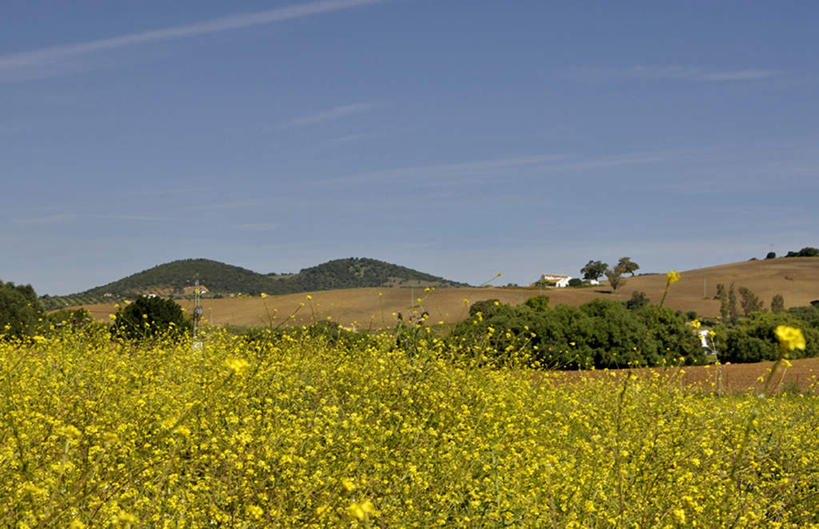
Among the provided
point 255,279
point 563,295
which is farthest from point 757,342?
point 255,279

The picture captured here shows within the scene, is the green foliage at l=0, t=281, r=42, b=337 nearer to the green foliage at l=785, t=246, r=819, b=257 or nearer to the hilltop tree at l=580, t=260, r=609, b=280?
the hilltop tree at l=580, t=260, r=609, b=280

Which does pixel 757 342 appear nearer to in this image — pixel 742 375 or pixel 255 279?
pixel 742 375

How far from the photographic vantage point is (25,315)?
1822 cm

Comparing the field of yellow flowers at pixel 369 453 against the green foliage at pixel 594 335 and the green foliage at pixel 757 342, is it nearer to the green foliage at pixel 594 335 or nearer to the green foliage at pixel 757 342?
the green foliage at pixel 594 335

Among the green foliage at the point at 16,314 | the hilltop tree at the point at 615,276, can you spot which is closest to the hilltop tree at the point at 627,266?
the hilltop tree at the point at 615,276

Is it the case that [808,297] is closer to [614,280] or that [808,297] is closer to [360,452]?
[614,280]

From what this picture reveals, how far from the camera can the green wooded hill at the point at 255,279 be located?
90.4 m

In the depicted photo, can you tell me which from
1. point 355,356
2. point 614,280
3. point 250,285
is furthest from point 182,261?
point 355,356

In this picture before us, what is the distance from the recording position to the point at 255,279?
101875mm

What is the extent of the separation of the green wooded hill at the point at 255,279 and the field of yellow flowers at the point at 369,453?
68553mm

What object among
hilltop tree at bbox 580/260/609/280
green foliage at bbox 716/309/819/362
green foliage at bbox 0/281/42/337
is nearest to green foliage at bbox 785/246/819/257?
hilltop tree at bbox 580/260/609/280

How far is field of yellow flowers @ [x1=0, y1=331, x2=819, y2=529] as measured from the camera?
4.00 meters

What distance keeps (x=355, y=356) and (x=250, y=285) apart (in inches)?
3536

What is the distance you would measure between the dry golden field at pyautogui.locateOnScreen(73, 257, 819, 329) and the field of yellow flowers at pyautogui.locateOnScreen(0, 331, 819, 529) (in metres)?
25.8
